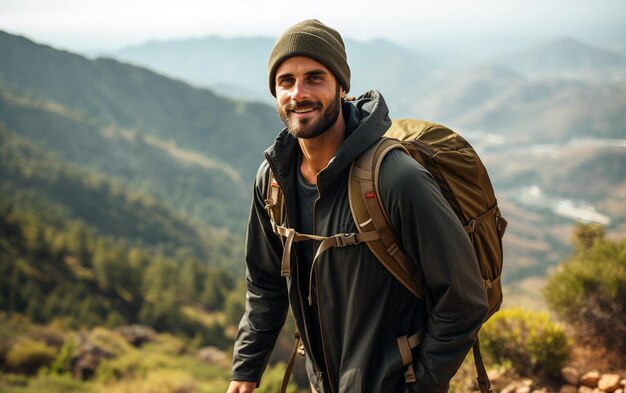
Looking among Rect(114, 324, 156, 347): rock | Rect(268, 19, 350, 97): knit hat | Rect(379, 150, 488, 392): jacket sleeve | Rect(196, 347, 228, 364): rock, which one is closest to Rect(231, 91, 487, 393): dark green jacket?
Rect(379, 150, 488, 392): jacket sleeve

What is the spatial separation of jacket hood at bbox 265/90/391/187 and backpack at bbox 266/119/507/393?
0.17 ft

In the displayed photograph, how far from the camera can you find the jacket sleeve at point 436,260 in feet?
6.50

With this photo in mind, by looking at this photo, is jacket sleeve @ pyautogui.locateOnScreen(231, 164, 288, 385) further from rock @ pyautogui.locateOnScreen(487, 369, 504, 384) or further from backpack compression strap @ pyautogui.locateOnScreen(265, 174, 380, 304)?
rock @ pyautogui.locateOnScreen(487, 369, 504, 384)

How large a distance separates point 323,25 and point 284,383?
1991 mm

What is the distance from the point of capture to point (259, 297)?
9.14ft

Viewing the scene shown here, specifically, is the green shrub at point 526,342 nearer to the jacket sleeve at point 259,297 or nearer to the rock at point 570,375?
the rock at point 570,375

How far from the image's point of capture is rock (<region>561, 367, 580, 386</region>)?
15.3ft

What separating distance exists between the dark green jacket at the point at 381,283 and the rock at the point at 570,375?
327cm

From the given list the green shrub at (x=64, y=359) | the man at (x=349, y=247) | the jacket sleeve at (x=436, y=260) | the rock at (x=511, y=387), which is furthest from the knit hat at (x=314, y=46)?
the green shrub at (x=64, y=359)

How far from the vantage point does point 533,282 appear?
13862 centimetres

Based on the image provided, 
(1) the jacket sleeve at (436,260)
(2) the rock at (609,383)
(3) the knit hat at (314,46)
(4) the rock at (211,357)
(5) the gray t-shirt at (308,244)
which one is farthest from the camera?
(4) the rock at (211,357)

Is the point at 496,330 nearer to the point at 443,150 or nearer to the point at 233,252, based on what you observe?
the point at 443,150

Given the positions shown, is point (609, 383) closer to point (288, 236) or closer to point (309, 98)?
point (288, 236)

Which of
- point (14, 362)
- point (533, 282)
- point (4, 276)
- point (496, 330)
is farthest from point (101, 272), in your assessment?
point (533, 282)
